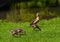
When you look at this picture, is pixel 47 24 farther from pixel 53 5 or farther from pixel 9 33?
pixel 53 5

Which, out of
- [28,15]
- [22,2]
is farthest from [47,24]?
[22,2]

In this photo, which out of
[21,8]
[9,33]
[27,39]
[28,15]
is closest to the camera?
[27,39]

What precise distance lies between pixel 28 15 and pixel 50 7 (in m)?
3.80

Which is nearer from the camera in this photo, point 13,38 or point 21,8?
point 13,38

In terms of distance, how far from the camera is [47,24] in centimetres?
1076

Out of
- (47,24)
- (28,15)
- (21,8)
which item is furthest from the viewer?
(21,8)

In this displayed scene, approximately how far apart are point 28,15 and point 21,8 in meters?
2.52

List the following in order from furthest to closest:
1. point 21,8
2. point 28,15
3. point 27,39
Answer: point 21,8 < point 28,15 < point 27,39

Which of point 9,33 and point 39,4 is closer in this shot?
point 9,33

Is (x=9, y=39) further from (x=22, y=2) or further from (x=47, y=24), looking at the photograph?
(x=22, y=2)

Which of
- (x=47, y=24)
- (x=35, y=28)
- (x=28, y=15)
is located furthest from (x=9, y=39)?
(x=28, y=15)

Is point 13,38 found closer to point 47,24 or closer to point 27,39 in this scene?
point 27,39

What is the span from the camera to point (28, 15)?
15156 mm

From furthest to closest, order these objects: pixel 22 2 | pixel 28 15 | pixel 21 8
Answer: pixel 22 2 < pixel 21 8 < pixel 28 15
